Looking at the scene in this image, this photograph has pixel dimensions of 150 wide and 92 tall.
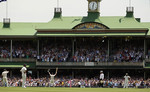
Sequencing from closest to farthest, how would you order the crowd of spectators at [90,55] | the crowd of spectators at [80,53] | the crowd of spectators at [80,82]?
the crowd of spectators at [80,82]
the crowd of spectators at [80,53]
the crowd of spectators at [90,55]

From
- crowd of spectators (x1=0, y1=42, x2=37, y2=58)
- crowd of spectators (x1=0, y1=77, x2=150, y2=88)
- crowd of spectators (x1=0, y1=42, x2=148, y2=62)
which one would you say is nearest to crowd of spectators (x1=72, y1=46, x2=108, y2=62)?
crowd of spectators (x1=0, y1=42, x2=148, y2=62)

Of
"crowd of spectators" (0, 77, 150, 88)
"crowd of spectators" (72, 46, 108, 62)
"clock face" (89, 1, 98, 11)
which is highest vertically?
"clock face" (89, 1, 98, 11)

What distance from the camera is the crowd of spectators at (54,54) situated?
64.1 meters

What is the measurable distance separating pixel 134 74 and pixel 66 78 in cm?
937

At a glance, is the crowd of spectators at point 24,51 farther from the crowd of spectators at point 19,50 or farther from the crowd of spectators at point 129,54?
the crowd of spectators at point 129,54

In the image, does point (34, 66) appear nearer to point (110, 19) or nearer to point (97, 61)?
point (97, 61)

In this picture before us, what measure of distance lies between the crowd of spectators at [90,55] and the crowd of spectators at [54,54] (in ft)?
5.03

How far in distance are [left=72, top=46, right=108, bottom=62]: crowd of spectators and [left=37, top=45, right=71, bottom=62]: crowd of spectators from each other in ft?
5.03

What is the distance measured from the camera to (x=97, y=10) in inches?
2817

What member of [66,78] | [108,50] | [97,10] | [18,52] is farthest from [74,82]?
[97,10]

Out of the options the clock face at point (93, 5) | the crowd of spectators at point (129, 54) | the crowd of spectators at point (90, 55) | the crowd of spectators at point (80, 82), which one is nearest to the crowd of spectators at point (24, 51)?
the crowd of spectators at point (80, 82)

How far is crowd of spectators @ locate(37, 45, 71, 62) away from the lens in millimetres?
64125

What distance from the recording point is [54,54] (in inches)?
2562

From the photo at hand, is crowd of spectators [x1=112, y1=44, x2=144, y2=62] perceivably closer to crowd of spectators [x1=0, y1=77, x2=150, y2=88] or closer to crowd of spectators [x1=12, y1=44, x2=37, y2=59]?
crowd of spectators [x1=0, y1=77, x2=150, y2=88]
